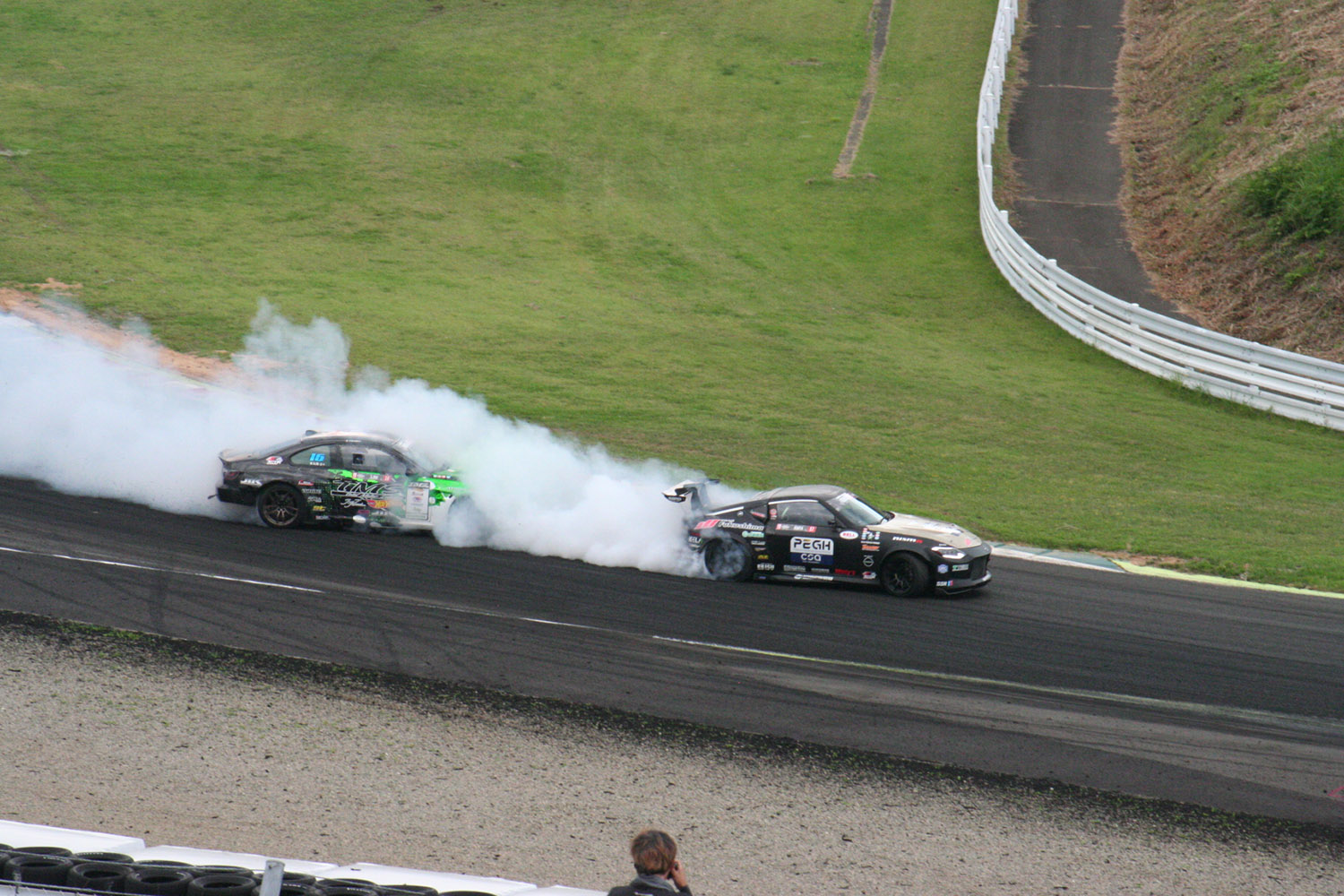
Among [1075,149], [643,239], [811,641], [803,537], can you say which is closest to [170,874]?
[811,641]

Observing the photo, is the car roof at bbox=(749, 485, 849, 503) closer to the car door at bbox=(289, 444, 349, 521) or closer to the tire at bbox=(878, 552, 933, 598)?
the tire at bbox=(878, 552, 933, 598)

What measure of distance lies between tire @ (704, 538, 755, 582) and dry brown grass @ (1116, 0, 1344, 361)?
49.8ft

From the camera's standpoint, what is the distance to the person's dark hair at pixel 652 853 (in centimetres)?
554

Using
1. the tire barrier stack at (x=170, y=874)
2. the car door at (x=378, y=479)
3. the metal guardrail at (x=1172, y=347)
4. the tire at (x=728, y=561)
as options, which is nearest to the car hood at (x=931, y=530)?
the tire at (x=728, y=561)

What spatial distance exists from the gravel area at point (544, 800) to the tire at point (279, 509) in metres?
4.71

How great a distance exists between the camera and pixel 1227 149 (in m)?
31.8

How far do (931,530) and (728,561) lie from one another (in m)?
2.40

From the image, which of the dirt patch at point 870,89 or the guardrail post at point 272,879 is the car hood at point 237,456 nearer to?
the guardrail post at point 272,879

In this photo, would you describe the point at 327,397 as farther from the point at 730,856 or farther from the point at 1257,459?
the point at 1257,459

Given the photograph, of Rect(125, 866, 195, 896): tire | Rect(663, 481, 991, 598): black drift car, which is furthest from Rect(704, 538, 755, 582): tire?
Rect(125, 866, 195, 896): tire

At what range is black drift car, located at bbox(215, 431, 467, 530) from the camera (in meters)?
15.3

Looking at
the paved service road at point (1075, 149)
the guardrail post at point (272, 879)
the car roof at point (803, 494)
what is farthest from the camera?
the paved service road at point (1075, 149)

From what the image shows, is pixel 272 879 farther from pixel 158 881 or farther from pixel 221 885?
pixel 158 881

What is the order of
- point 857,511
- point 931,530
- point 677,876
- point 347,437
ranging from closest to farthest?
point 677,876 → point 931,530 → point 857,511 → point 347,437
